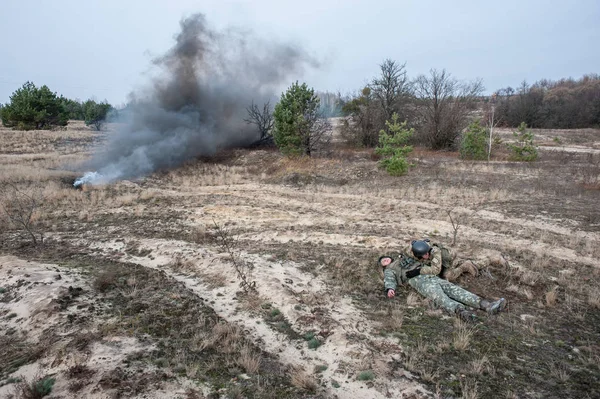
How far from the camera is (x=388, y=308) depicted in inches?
234

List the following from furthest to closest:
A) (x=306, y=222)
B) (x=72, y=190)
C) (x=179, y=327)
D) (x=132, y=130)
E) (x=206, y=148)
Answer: (x=206, y=148) → (x=132, y=130) → (x=72, y=190) → (x=306, y=222) → (x=179, y=327)

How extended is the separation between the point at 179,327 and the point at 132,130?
25.7 m

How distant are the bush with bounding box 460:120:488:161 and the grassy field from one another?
1206 centimetres

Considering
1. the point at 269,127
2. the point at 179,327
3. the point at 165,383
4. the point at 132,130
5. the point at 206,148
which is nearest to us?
the point at 165,383

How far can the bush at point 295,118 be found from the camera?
25.0 meters

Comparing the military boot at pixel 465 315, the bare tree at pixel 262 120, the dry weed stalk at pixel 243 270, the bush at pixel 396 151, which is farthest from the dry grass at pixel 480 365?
the bare tree at pixel 262 120

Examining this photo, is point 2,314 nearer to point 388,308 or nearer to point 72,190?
point 388,308

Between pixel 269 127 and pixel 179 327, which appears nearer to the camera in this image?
pixel 179 327

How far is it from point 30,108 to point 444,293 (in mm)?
45916

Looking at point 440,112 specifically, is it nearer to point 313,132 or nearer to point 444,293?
point 313,132

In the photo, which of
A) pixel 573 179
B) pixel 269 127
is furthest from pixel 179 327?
pixel 269 127

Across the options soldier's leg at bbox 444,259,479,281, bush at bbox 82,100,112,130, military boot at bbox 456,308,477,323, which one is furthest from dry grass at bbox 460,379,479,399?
bush at bbox 82,100,112,130

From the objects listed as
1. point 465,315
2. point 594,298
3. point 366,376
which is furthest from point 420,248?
point 594,298

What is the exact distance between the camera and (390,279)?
255 inches
